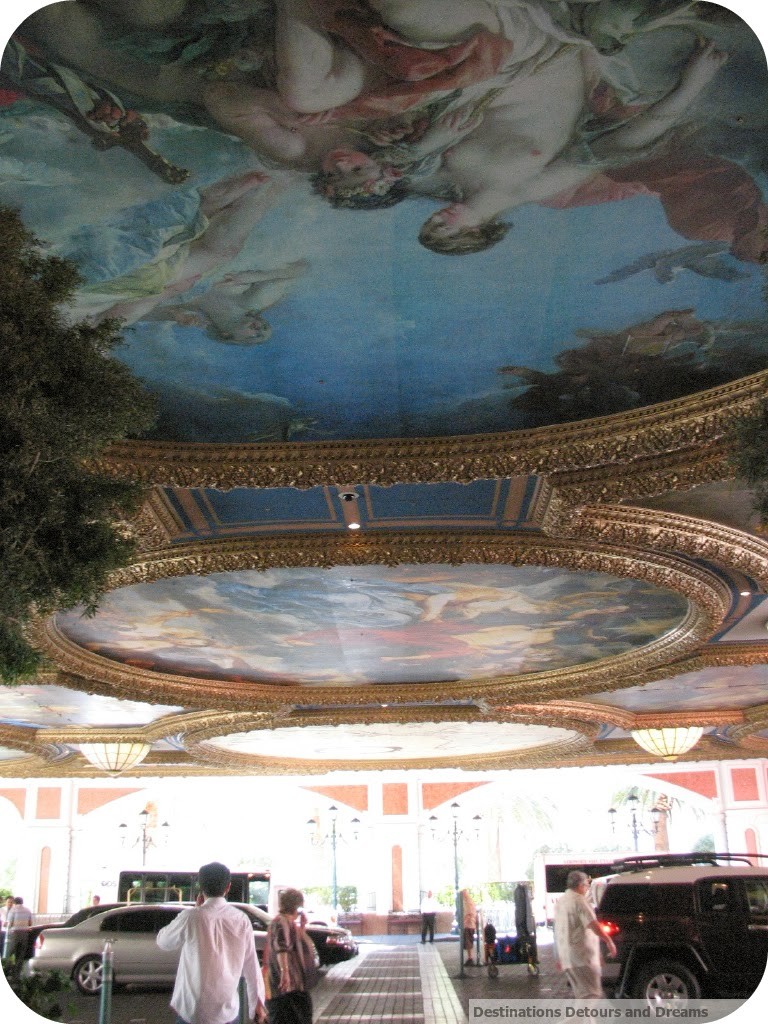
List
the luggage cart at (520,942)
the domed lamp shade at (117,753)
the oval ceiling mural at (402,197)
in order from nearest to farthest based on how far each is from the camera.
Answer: the oval ceiling mural at (402,197), the luggage cart at (520,942), the domed lamp shade at (117,753)

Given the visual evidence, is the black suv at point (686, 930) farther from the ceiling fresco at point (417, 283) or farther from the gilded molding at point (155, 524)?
the gilded molding at point (155, 524)

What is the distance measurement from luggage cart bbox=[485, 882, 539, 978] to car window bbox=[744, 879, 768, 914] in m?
7.47

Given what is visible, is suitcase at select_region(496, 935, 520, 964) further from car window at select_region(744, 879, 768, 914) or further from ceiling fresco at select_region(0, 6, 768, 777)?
car window at select_region(744, 879, 768, 914)

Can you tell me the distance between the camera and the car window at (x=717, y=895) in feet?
37.3

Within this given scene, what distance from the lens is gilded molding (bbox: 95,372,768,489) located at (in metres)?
8.46

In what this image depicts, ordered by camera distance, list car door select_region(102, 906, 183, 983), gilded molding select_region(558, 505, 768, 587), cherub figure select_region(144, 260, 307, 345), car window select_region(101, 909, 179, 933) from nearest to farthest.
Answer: cherub figure select_region(144, 260, 307, 345) → gilded molding select_region(558, 505, 768, 587) → car door select_region(102, 906, 183, 983) → car window select_region(101, 909, 179, 933)

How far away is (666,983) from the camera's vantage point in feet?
35.1

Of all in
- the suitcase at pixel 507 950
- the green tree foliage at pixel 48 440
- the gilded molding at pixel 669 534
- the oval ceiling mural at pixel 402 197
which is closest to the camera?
the green tree foliage at pixel 48 440

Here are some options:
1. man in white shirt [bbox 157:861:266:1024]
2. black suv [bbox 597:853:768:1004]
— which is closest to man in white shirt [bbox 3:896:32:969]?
black suv [bbox 597:853:768:1004]

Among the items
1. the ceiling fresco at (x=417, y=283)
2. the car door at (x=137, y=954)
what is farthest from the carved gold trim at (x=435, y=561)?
the car door at (x=137, y=954)

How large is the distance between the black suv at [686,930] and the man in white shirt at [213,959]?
6062 mm

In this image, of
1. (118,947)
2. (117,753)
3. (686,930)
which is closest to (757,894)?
(686,930)

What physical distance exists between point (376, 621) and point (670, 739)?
A: 34.6 feet

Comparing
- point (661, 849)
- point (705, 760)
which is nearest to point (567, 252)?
point (705, 760)
